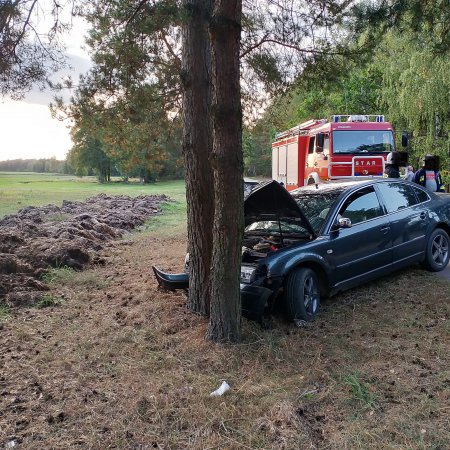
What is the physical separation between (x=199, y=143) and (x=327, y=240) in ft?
6.19

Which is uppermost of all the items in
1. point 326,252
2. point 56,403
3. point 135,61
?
point 135,61

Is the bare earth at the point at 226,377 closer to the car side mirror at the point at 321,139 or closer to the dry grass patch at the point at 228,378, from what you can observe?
the dry grass patch at the point at 228,378

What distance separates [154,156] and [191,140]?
241 inches

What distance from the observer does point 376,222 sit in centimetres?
654

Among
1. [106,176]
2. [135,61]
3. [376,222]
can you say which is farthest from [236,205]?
[106,176]

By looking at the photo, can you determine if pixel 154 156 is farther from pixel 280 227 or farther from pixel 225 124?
pixel 225 124

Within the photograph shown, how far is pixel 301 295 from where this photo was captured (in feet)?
17.6

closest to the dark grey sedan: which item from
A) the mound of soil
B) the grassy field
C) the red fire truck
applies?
the mound of soil

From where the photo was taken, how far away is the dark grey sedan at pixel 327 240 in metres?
5.35

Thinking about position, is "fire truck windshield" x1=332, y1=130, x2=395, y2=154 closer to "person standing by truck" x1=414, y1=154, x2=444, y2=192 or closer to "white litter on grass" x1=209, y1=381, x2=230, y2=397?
"person standing by truck" x1=414, y1=154, x2=444, y2=192

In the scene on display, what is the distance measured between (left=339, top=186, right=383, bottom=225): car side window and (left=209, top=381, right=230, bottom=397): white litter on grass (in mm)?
3127

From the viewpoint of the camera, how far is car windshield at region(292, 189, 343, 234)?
622cm

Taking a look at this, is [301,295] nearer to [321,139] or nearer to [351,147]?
[351,147]

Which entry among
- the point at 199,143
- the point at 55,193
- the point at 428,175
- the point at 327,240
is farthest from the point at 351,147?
the point at 55,193
